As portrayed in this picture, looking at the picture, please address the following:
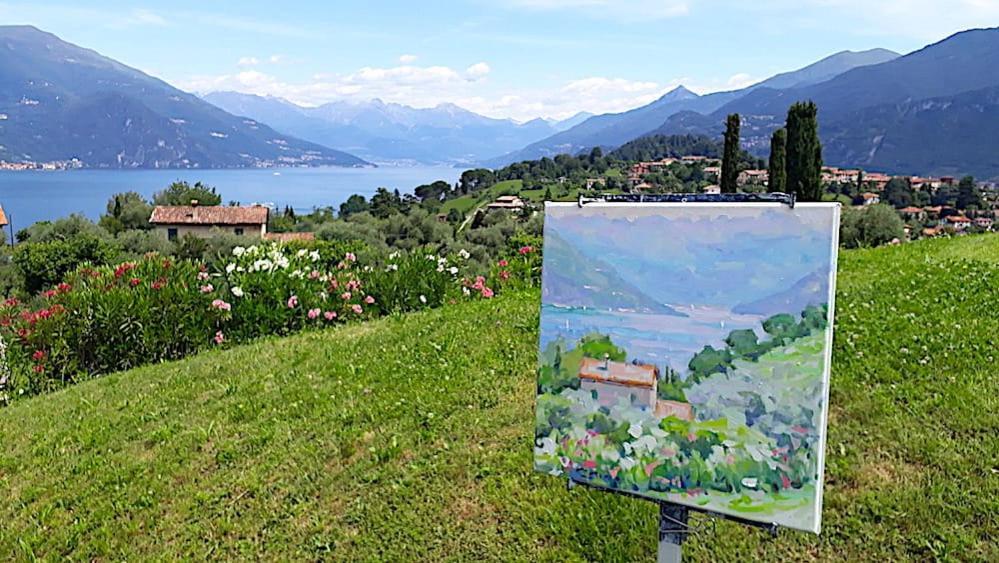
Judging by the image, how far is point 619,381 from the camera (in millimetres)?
2414

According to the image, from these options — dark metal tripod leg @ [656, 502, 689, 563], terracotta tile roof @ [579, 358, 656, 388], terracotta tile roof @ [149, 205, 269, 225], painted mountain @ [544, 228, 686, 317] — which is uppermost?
painted mountain @ [544, 228, 686, 317]

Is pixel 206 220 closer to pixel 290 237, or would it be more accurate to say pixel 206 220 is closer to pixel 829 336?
pixel 290 237

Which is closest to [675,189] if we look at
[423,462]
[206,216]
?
[206,216]

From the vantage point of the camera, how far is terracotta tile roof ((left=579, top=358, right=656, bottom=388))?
93.0 inches

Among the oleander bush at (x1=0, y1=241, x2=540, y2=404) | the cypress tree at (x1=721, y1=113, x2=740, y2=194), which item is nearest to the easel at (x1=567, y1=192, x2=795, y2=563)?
the oleander bush at (x1=0, y1=241, x2=540, y2=404)

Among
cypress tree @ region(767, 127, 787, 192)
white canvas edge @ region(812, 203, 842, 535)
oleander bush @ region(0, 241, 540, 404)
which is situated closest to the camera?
white canvas edge @ region(812, 203, 842, 535)

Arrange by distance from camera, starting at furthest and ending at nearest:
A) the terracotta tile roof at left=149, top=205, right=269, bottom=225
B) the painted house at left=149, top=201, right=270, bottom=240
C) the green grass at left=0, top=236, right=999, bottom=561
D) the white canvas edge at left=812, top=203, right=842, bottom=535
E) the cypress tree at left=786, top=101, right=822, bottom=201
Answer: the terracotta tile roof at left=149, top=205, right=269, bottom=225
the painted house at left=149, top=201, right=270, bottom=240
the cypress tree at left=786, top=101, right=822, bottom=201
the green grass at left=0, top=236, right=999, bottom=561
the white canvas edge at left=812, top=203, right=842, bottom=535

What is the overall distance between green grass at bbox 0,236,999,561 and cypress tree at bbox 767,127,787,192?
14.2 m

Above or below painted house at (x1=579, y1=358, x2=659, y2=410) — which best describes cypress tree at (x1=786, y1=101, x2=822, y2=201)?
above

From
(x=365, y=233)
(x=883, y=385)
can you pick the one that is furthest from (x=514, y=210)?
(x=883, y=385)

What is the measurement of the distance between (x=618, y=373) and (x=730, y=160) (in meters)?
15.2

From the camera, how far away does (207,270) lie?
855 cm

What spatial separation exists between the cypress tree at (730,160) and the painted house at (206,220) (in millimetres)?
42267

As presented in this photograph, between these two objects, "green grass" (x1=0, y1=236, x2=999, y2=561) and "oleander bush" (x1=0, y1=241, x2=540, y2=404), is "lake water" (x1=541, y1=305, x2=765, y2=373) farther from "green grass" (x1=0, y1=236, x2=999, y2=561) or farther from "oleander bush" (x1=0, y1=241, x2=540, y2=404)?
"oleander bush" (x1=0, y1=241, x2=540, y2=404)
